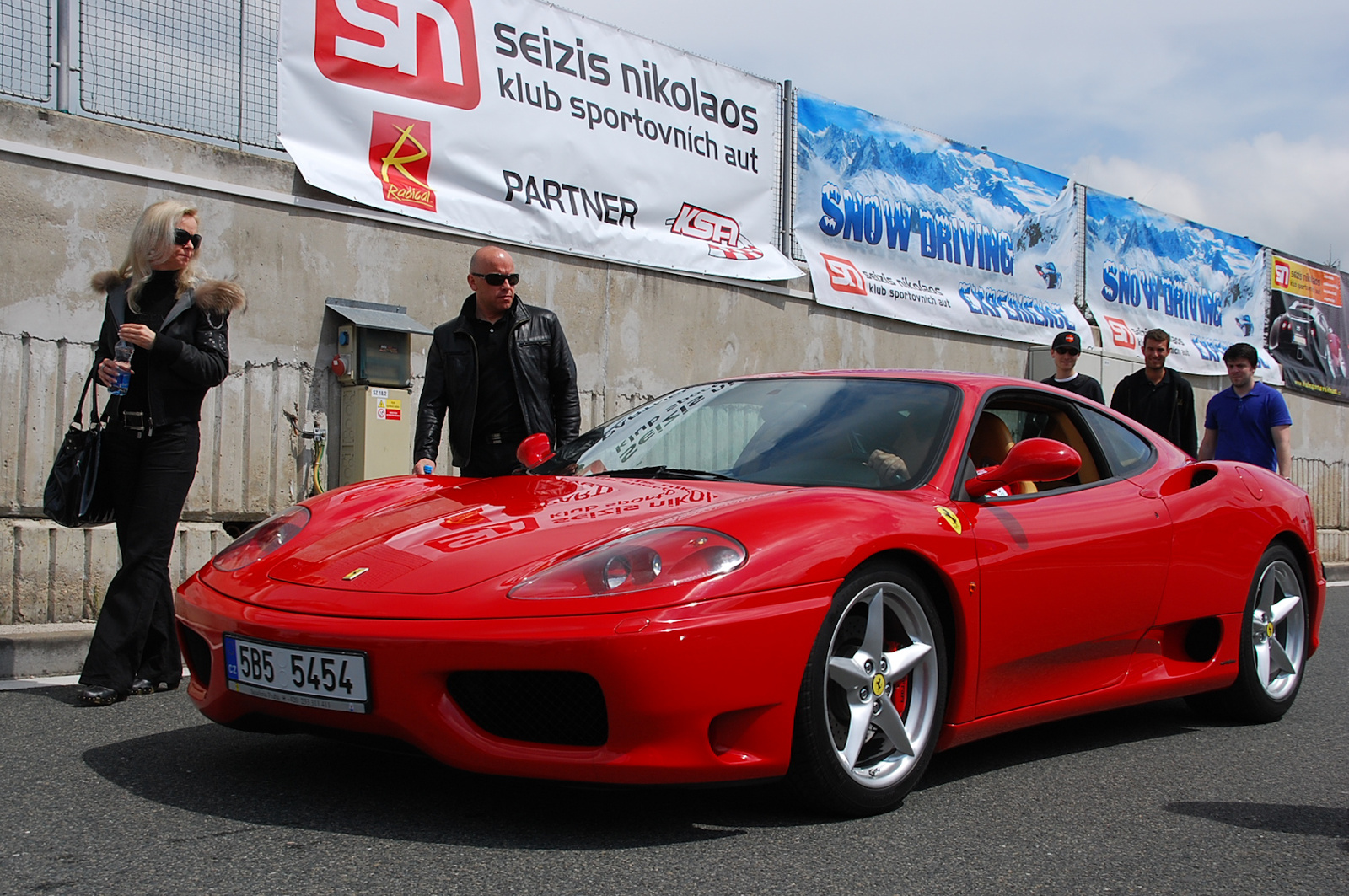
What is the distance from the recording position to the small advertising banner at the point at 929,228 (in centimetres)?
1090

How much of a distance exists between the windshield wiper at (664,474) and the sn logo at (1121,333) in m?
11.6

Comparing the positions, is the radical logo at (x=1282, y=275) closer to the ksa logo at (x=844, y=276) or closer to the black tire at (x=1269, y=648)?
the ksa logo at (x=844, y=276)

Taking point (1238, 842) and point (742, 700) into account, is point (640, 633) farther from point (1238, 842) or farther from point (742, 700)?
A: point (1238, 842)

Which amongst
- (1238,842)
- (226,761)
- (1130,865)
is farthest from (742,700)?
(226,761)

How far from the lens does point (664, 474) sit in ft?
12.3

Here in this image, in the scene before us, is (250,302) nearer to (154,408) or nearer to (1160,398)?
(154,408)

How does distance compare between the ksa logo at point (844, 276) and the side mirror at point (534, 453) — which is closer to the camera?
the side mirror at point (534, 453)

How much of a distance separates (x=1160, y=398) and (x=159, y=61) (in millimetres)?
5928

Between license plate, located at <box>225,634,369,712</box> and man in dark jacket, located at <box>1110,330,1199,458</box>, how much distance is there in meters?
5.75

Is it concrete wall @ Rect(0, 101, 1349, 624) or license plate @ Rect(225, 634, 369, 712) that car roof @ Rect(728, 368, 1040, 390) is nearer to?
license plate @ Rect(225, 634, 369, 712)

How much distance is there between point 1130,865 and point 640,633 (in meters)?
1.17

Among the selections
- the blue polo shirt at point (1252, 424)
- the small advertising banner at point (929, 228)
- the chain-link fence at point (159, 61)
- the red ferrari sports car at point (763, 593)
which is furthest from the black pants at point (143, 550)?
the small advertising banner at point (929, 228)

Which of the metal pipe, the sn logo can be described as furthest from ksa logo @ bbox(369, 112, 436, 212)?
the sn logo

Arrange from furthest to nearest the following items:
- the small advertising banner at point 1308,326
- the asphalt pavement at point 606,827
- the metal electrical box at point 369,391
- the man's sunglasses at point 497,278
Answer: the small advertising banner at point 1308,326 → the metal electrical box at point 369,391 → the man's sunglasses at point 497,278 → the asphalt pavement at point 606,827
